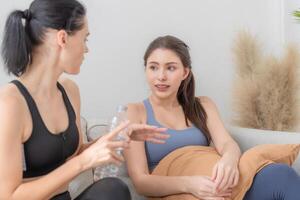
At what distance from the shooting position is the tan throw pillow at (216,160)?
53.8 inches

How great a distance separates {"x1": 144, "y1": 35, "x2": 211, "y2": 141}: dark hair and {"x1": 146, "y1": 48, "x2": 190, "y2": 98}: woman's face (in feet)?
0.07

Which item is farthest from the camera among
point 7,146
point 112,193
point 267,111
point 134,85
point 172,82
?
point 134,85

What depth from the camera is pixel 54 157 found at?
3.91 feet

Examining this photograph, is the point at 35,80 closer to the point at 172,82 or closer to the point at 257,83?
the point at 172,82

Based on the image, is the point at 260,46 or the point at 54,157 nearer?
the point at 54,157

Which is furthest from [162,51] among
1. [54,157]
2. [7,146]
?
[7,146]

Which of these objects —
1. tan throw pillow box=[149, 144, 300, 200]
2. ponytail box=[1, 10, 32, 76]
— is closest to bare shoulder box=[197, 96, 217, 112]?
tan throw pillow box=[149, 144, 300, 200]

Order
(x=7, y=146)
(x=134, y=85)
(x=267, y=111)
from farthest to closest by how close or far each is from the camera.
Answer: (x=134, y=85), (x=267, y=111), (x=7, y=146)

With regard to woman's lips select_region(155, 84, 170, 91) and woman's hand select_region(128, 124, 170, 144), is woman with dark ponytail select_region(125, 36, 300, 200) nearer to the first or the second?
woman's lips select_region(155, 84, 170, 91)

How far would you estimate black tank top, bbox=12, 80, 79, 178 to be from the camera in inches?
44.7

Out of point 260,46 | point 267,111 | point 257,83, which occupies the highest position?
point 260,46

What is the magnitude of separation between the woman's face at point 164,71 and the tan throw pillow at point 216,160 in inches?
10.1

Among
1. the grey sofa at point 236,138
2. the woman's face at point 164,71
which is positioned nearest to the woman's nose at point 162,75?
the woman's face at point 164,71

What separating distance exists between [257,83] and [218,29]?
0.52 metres
